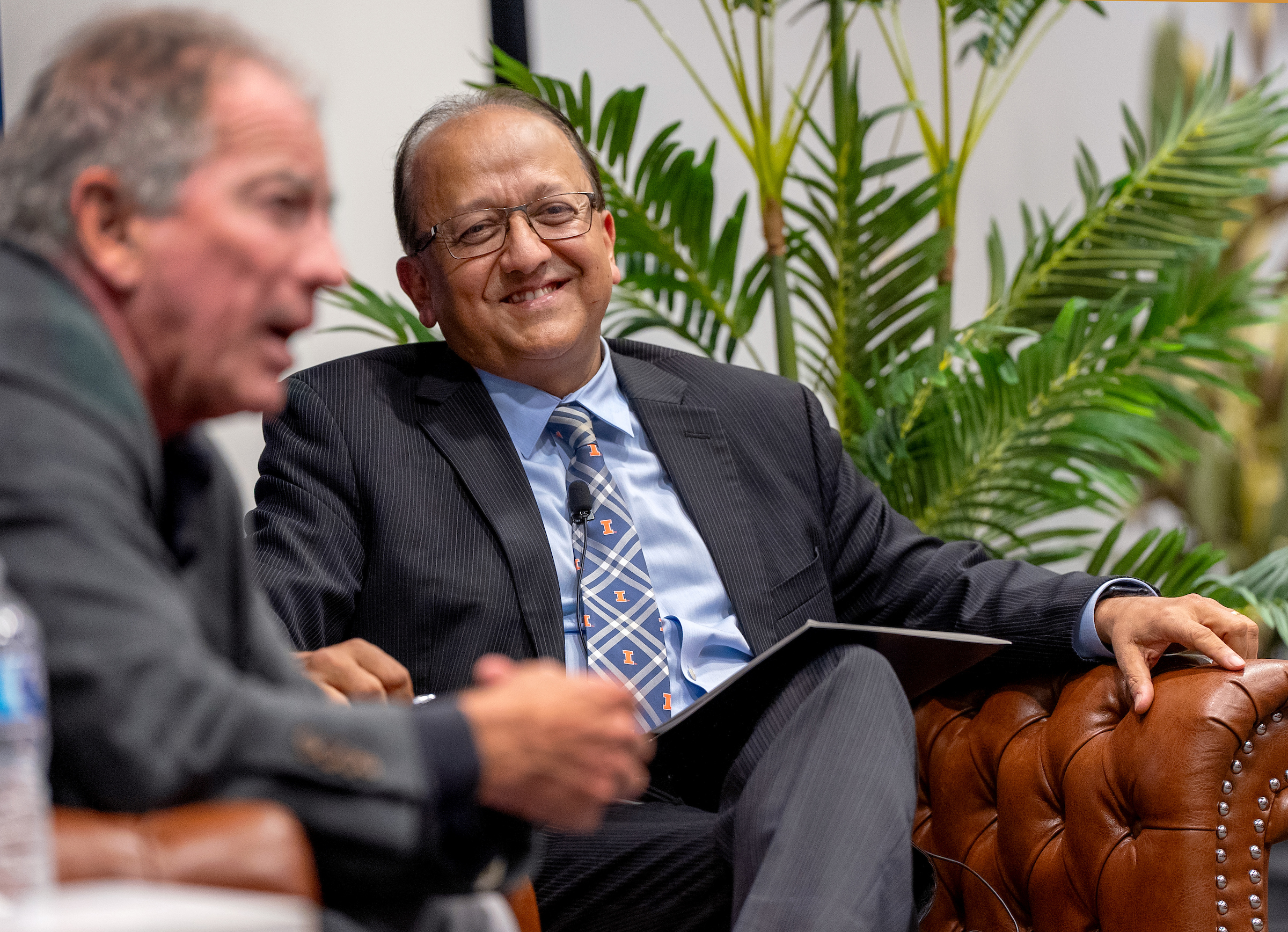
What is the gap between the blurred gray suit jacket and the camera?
0.76 m

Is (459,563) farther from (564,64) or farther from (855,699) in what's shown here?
(564,64)

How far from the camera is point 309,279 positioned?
0.97 m

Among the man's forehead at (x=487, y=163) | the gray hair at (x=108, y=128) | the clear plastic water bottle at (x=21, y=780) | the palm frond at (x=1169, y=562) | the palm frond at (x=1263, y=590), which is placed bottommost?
the palm frond at (x=1263, y=590)

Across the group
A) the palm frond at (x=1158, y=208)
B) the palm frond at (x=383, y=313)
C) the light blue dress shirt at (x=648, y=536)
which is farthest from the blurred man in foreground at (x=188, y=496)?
the palm frond at (x=1158, y=208)

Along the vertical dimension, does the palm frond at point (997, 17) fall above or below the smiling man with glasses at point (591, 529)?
above

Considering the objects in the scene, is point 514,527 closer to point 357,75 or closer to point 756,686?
point 756,686

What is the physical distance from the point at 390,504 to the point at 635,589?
1.21ft

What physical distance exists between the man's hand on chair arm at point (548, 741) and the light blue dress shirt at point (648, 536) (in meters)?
0.79

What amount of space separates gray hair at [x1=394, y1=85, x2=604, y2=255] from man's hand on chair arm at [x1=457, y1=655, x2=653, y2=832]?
1.25 m

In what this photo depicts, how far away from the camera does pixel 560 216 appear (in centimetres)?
195

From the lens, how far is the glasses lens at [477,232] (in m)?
1.92

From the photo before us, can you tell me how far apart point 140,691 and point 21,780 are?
0.28ft

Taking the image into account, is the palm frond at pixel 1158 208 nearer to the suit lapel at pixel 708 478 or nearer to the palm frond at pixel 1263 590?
the palm frond at pixel 1263 590

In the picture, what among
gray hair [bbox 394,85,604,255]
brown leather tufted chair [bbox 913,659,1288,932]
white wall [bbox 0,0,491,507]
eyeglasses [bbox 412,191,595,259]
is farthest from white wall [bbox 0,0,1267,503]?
brown leather tufted chair [bbox 913,659,1288,932]
